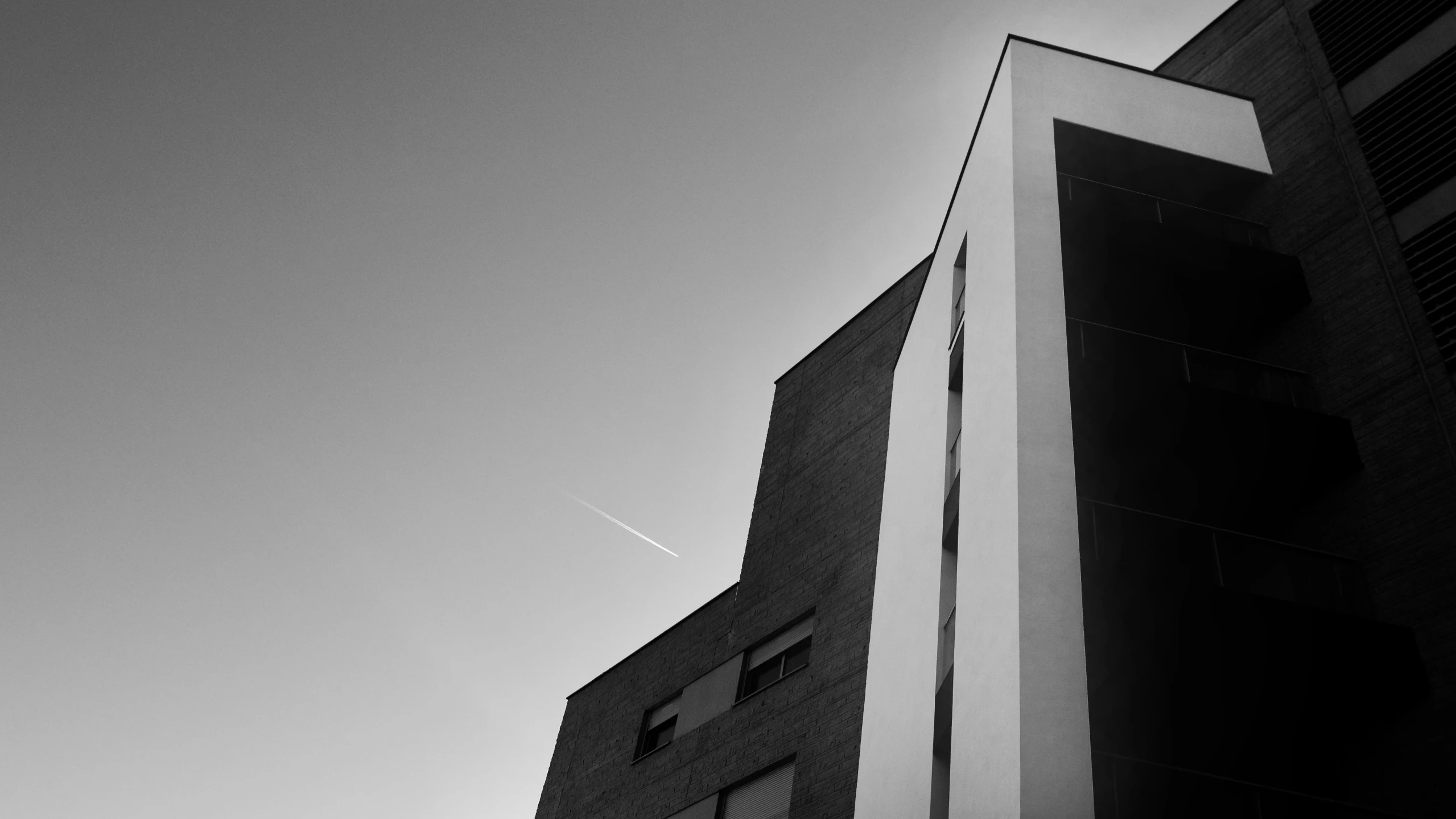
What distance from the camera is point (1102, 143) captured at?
15719mm

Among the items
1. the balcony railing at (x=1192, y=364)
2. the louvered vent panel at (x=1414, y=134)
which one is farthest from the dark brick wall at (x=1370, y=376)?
the balcony railing at (x=1192, y=364)

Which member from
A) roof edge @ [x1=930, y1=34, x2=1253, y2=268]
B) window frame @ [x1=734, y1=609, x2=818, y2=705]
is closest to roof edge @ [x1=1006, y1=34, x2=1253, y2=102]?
roof edge @ [x1=930, y1=34, x2=1253, y2=268]

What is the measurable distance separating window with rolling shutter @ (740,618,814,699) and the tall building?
0.08 m

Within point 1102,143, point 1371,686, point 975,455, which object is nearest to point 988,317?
point 975,455

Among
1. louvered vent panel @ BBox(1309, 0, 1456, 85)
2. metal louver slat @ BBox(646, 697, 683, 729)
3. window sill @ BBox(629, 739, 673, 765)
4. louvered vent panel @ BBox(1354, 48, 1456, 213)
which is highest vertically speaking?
louvered vent panel @ BBox(1309, 0, 1456, 85)

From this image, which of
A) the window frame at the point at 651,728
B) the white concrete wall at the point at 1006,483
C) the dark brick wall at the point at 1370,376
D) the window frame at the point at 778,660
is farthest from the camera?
the window frame at the point at 651,728

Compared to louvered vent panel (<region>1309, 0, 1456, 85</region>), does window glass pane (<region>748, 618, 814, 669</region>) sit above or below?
below

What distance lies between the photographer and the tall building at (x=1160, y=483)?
9727 millimetres

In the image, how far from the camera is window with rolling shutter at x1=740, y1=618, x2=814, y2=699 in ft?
64.1

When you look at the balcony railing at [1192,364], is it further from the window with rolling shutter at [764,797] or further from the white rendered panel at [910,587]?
the window with rolling shutter at [764,797]

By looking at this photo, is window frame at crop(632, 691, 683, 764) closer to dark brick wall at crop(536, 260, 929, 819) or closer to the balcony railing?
dark brick wall at crop(536, 260, 929, 819)

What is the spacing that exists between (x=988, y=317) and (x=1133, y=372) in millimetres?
2356

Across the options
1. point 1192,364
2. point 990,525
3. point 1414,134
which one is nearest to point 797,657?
point 990,525

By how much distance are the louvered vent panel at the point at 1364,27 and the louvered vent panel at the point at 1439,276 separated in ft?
11.0
